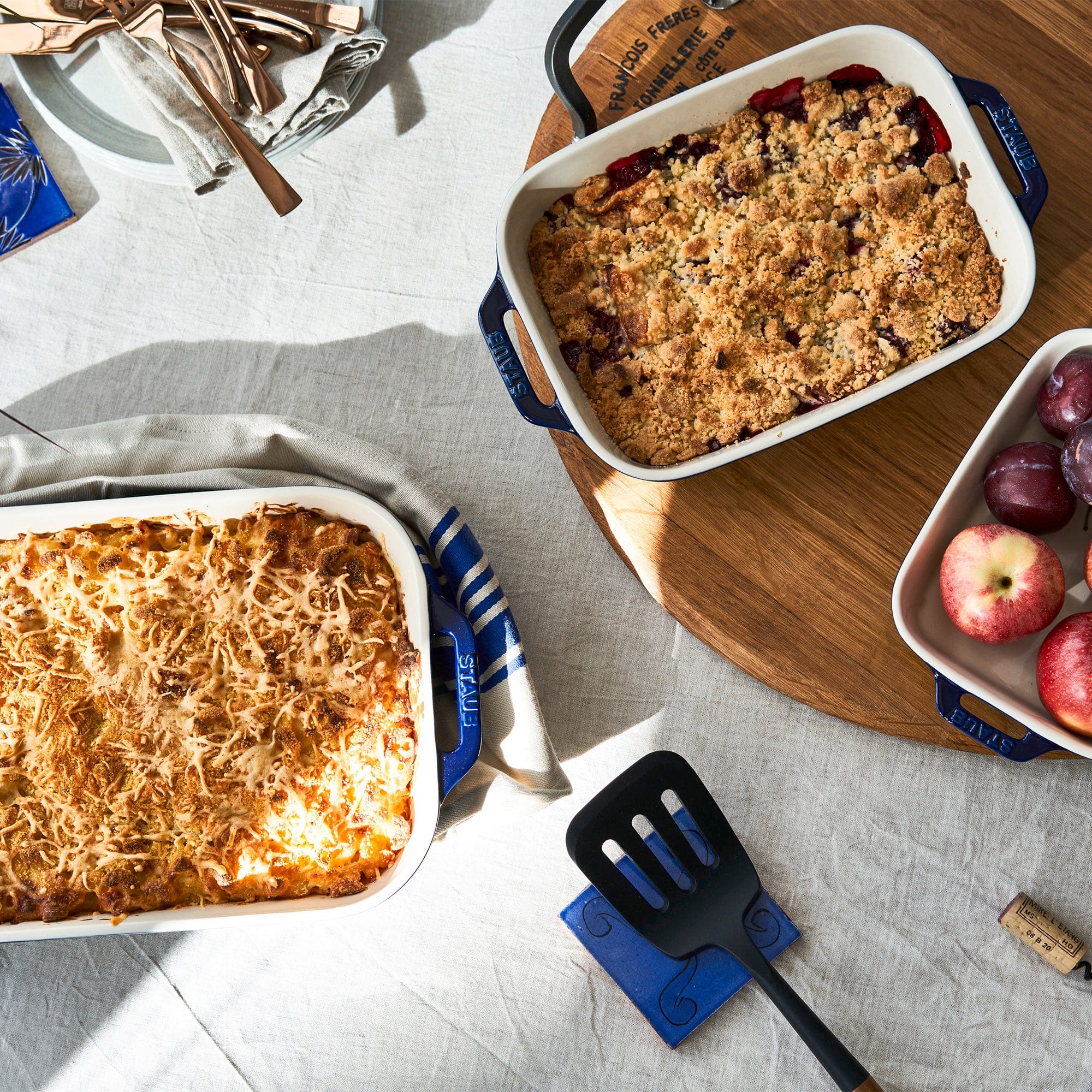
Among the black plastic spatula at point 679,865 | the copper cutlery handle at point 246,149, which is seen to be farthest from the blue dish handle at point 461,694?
the copper cutlery handle at point 246,149

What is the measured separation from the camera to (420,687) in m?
1.20

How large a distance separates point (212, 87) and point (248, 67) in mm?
74

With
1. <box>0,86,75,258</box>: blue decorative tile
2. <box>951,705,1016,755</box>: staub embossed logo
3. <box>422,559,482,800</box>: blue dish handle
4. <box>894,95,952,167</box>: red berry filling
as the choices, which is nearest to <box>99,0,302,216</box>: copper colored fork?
<box>0,86,75,258</box>: blue decorative tile

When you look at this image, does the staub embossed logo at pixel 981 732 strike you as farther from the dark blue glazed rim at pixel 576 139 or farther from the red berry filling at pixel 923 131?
Result: the red berry filling at pixel 923 131

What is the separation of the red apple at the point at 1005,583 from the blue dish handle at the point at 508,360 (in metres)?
0.54

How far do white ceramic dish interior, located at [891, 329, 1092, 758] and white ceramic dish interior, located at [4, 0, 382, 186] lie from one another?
1.18 m

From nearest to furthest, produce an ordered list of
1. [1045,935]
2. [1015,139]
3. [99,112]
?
[1015,139], [1045,935], [99,112]

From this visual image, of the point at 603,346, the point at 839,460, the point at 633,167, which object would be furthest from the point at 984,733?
the point at 633,167

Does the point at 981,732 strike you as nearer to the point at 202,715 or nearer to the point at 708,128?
the point at 708,128

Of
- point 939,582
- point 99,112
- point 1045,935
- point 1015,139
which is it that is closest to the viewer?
point 1015,139

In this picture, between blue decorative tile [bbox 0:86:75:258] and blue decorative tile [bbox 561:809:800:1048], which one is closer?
blue decorative tile [bbox 561:809:800:1048]

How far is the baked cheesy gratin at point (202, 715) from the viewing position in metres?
1.22

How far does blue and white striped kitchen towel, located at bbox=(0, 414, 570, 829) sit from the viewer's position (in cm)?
132

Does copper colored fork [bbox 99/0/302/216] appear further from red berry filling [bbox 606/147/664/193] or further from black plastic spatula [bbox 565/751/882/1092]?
black plastic spatula [bbox 565/751/882/1092]
